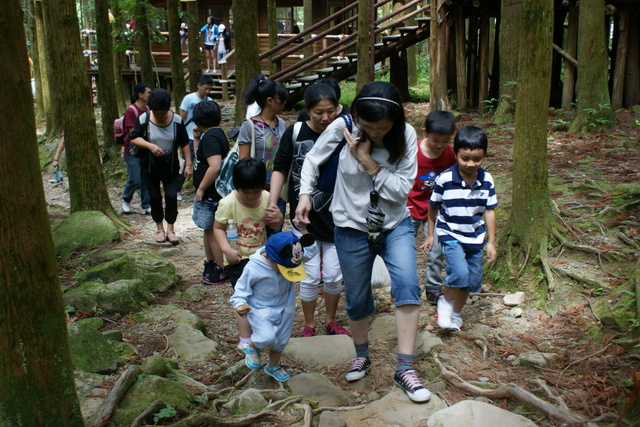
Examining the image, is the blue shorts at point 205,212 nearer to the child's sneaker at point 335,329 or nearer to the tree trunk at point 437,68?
the child's sneaker at point 335,329

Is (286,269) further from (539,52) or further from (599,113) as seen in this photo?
(599,113)

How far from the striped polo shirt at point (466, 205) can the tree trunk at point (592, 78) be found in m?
6.09

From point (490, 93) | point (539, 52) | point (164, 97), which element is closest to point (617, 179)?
point (539, 52)

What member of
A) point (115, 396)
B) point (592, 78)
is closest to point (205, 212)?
point (115, 396)

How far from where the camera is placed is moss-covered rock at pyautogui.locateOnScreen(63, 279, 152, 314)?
493 centimetres

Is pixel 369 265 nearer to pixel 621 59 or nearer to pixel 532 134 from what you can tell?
pixel 532 134

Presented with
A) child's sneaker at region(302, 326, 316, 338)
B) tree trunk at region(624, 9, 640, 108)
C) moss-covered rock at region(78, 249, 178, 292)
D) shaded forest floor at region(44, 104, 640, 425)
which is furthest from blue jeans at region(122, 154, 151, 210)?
tree trunk at region(624, 9, 640, 108)

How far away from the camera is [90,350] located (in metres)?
3.81

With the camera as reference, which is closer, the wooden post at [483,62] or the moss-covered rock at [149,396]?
the moss-covered rock at [149,396]

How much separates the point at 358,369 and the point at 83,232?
15.9 feet

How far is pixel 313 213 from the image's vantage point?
418cm

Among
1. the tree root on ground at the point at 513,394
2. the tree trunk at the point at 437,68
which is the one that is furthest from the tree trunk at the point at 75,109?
the tree trunk at the point at 437,68

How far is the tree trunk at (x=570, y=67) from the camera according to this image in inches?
470

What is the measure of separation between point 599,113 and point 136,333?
8217mm
